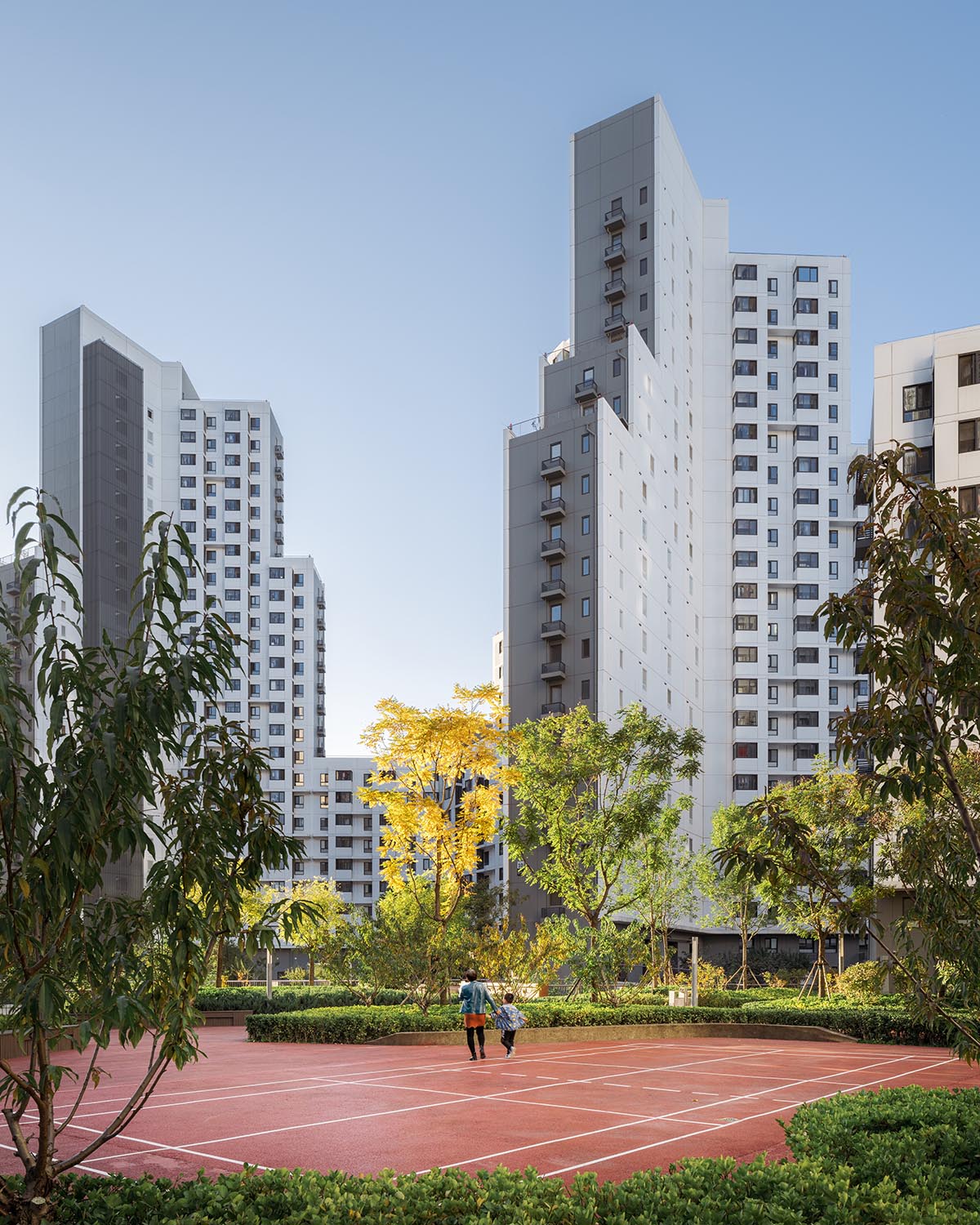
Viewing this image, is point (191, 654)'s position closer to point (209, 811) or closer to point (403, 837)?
point (209, 811)

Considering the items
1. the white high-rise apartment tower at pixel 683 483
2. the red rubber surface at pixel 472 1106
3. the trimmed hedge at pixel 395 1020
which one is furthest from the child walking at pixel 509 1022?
the white high-rise apartment tower at pixel 683 483

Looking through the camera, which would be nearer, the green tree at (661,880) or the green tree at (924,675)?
the green tree at (924,675)

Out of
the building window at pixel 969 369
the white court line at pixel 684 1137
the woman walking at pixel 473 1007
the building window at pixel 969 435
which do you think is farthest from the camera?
the building window at pixel 969 369

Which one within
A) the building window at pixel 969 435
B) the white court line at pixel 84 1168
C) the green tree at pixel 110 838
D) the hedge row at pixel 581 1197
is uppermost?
the building window at pixel 969 435

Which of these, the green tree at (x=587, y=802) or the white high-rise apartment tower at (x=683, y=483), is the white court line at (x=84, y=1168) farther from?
the white high-rise apartment tower at (x=683, y=483)

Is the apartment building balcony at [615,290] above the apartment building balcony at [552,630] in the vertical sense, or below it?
above

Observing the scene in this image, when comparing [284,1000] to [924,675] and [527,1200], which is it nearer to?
[527,1200]

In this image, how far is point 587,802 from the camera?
33781mm

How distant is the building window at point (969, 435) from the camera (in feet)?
139

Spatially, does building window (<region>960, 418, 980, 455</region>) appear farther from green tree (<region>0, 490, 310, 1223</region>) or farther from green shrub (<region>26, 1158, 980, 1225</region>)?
green tree (<region>0, 490, 310, 1223</region>)

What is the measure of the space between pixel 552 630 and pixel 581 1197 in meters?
53.3

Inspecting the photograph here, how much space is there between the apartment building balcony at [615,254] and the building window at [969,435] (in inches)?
1276

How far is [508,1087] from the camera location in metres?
16.9

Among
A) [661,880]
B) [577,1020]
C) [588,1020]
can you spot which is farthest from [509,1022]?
[661,880]
